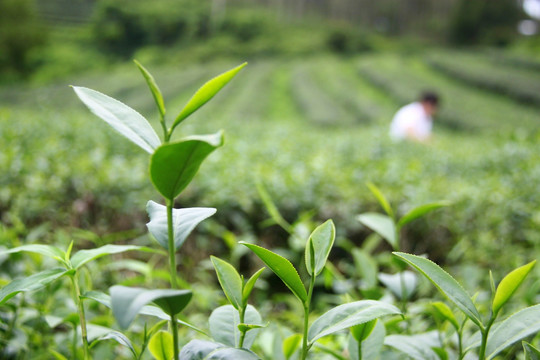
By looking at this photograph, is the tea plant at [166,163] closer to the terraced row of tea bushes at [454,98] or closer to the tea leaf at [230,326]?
the tea leaf at [230,326]

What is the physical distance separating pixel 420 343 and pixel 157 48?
25.3 meters

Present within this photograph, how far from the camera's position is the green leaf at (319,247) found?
37cm

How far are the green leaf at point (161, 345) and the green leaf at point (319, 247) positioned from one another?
0.48 feet

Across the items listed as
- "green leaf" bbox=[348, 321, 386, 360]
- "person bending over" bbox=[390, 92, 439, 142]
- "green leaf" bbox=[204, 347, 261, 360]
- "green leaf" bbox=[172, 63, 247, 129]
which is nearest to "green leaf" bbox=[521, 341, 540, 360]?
"green leaf" bbox=[348, 321, 386, 360]

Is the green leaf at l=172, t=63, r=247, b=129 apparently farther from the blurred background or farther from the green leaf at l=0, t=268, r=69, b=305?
the blurred background

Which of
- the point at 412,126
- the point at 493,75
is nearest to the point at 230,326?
the point at 412,126

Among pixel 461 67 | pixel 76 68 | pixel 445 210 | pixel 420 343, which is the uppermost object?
pixel 420 343

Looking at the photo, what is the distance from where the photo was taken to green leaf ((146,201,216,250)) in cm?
34

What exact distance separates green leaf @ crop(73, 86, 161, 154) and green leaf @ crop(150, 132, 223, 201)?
0.03 m

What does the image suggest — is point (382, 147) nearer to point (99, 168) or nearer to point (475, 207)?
point (475, 207)

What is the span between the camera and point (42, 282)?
13.6 inches

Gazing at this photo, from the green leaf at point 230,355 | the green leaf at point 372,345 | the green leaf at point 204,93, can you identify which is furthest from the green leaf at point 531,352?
the green leaf at point 204,93

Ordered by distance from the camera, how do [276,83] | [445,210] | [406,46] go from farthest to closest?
[406,46] < [276,83] < [445,210]

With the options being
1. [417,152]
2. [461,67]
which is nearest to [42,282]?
[417,152]
